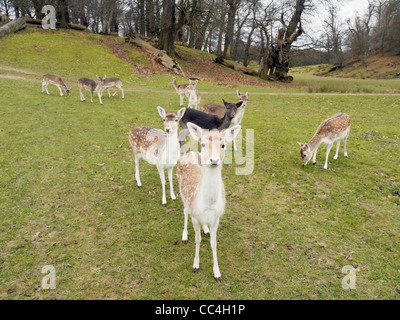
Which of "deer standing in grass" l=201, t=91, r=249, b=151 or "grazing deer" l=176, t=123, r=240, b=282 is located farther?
"deer standing in grass" l=201, t=91, r=249, b=151

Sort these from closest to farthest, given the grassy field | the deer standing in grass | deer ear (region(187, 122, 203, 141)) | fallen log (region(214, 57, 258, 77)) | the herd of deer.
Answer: the herd of deer, deer ear (region(187, 122, 203, 141)), the grassy field, the deer standing in grass, fallen log (region(214, 57, 258, 77))

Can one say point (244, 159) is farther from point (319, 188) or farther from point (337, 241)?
point (337, 241)

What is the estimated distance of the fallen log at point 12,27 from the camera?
28.2 m

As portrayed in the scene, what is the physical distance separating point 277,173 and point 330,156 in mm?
2786

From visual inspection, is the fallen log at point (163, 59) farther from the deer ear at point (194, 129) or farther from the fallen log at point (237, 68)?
the deer ear at point (194, 129)

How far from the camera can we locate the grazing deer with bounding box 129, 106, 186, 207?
6.44 metres

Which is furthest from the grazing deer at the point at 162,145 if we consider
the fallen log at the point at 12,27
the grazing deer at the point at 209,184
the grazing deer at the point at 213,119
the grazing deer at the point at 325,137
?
the fallen log at the point at 12,27

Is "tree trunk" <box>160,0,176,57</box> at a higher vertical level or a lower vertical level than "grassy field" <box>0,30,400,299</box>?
higher

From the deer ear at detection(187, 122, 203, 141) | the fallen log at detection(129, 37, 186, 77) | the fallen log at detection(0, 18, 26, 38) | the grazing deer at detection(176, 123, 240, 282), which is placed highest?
the fallen log at detection(0, 18, 26, 38)

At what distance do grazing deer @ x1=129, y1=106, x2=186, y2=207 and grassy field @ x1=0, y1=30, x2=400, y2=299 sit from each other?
0.93m

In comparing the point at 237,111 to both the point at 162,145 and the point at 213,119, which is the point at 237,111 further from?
the point at 162,145

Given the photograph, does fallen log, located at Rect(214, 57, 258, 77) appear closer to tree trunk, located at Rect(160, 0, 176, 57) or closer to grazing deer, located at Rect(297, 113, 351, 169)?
tree trunk, located at Rect(160, 0, 176, 57)

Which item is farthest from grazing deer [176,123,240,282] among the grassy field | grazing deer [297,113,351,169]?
grazing deer [297,113,351,169]

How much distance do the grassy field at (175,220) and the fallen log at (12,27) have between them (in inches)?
854
